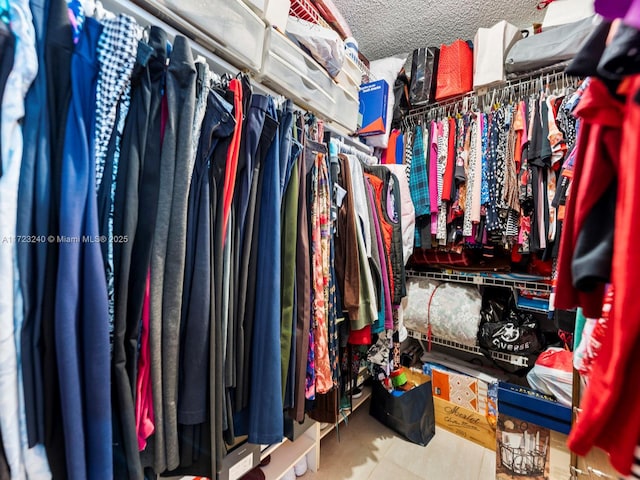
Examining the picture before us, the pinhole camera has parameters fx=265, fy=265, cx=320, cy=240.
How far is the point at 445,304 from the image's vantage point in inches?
64.2

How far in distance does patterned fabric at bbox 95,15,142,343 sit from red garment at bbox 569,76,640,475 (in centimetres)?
70

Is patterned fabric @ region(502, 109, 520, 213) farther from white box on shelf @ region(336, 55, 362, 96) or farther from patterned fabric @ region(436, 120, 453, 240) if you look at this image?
white box on shelf @ region(336, 55, 362, 96)

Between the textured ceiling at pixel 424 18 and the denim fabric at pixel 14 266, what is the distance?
5.41 feet

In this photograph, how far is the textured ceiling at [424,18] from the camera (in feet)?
4.95

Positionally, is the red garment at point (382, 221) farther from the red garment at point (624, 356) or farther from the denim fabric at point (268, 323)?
the red garment at point (624, 356)

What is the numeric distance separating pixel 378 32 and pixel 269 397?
7.01 ft

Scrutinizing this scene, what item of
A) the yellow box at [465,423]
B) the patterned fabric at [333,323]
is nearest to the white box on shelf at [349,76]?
the patterned fabric at [333,323]

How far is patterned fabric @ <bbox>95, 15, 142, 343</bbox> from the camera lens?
1.51 feet

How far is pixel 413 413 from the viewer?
4.83ft

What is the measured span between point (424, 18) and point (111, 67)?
1.84 m

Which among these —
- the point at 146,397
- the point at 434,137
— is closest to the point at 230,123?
the point at 146,397

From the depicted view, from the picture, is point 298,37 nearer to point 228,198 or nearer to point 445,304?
point 228,198

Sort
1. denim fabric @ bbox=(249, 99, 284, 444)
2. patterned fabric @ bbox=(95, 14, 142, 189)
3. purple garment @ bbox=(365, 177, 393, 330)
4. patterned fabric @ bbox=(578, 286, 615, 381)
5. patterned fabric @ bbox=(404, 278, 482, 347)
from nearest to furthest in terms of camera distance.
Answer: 1. patterned fabric @ bbox=(578, 286, 615, 381)
2. patterned fabric @ bbox=(95, 14, 142, 189)
3. denim fabric @ bbox=(249, 99, 284, 444)
4. purple garment @ bbox=(365, 177, 393, 330)
5. patterned fabric @ bbox=(404, 278, 482, 347)

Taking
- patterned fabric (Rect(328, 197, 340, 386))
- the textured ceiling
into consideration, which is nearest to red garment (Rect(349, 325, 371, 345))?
patterned fabric (Rect(328, 197, 340, 386))
